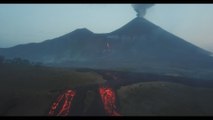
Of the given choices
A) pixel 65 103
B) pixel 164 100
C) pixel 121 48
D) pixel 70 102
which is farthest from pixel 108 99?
pixel 121 48

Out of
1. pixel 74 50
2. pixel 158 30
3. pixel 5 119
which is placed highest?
pixel 5 119

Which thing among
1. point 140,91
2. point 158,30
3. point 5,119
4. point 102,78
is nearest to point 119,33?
point 158,30

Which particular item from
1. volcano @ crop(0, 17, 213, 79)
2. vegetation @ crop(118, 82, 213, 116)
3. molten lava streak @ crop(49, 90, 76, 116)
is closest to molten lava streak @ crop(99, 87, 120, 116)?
vegetation @ crop(118, 82, 213, 116)

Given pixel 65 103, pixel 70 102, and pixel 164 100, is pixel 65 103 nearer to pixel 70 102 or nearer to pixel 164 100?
pixel 70 102

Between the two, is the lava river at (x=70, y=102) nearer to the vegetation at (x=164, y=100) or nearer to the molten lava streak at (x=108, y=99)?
the molten lava streak at (x=108, y=99)

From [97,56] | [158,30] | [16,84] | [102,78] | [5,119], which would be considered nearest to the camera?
[5,119]

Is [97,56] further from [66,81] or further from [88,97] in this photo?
[88,97]
